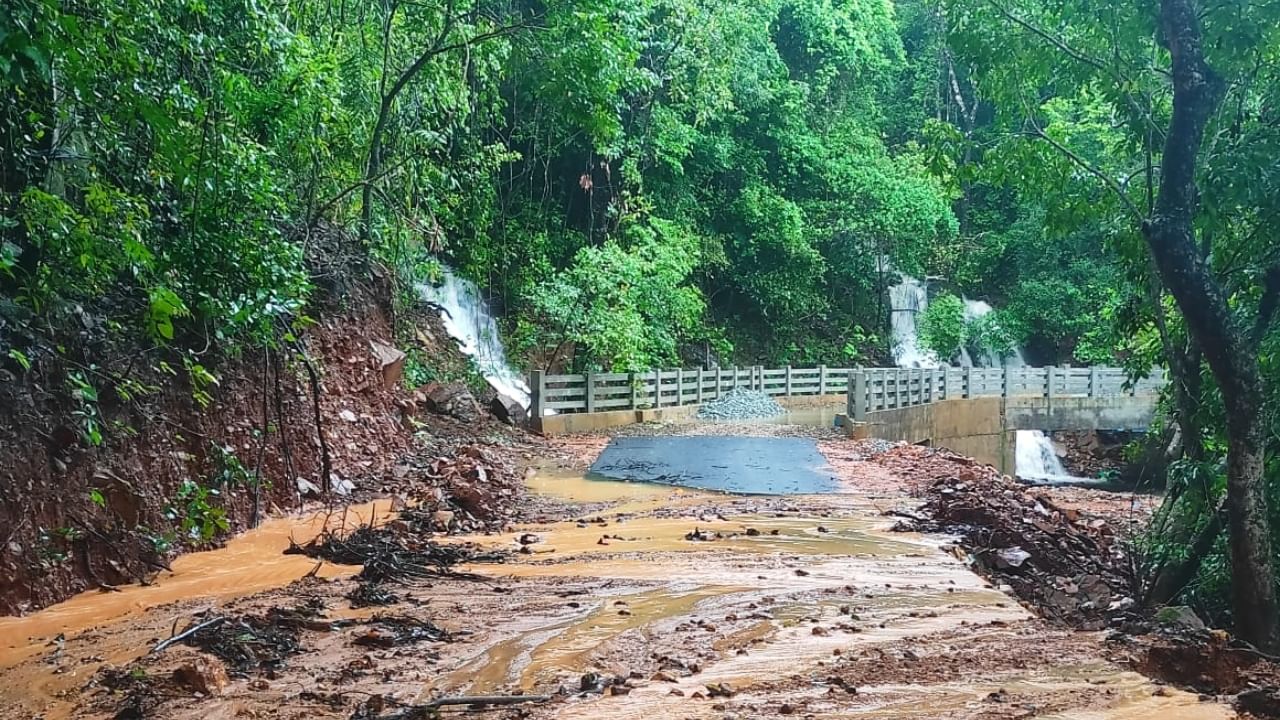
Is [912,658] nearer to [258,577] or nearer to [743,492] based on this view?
[258,577]

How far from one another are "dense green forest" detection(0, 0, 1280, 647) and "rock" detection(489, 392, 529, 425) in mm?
2413

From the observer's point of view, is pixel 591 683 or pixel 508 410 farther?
pixel 508 410

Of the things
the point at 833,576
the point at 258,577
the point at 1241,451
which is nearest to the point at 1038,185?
the point at 1241,451

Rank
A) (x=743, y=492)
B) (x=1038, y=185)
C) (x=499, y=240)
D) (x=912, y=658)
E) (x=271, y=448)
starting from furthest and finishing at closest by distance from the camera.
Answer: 1. (x=499, y=240)
2. (x=743, y=492)
3. (x=271, y=448)
4. (x=1038, y=185)
5. (x=912, y=658)

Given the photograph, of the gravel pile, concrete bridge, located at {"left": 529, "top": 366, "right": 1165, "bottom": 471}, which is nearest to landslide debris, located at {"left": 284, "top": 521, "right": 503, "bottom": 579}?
concrete bridge, located at {"left": 529, "top": 366, "right": 1165, "bottom": 471}

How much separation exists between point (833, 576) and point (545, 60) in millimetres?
8630

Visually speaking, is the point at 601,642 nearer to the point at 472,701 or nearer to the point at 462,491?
the point at 472,701

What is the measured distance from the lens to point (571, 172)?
24.4 meters

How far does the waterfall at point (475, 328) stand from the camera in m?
20.2

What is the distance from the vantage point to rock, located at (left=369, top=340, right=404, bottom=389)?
12.4 meters

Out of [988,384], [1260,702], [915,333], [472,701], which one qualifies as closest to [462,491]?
[472,701]

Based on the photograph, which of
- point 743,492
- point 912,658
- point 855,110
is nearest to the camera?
point 912,658

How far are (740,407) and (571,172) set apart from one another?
8.54 meters

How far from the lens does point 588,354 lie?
20.0 m
